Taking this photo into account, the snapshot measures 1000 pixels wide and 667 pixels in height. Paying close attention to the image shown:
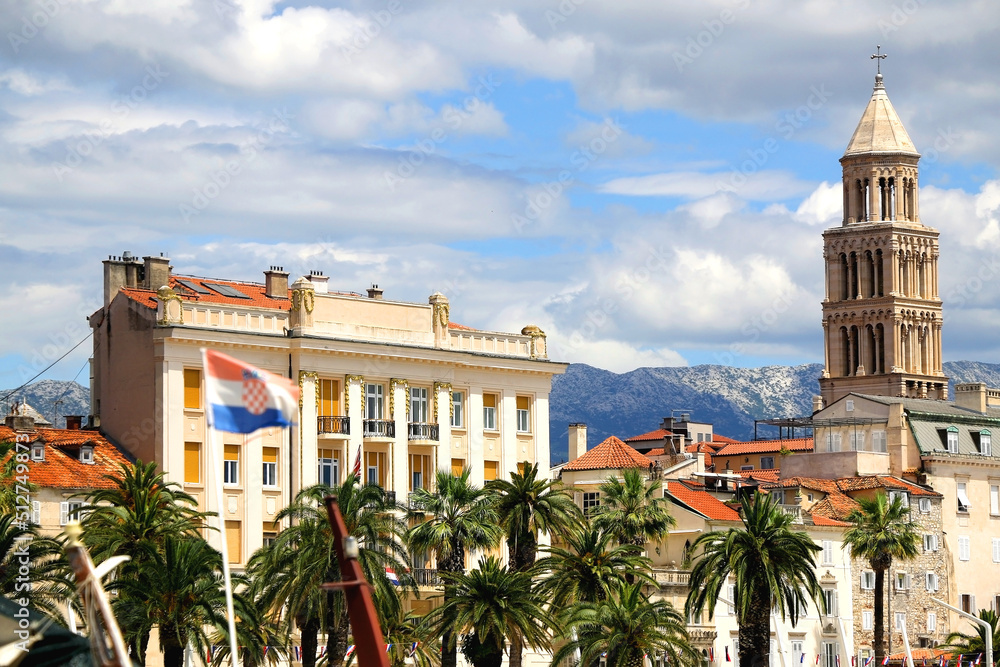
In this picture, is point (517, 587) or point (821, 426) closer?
point (517, 587)

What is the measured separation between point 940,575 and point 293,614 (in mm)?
66500

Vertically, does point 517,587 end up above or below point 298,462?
below

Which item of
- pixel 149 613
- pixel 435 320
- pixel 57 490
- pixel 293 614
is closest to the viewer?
pixel 149 613

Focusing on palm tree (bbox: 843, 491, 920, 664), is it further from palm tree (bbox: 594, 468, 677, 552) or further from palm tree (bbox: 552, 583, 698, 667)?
palm tree (bbox: 552, 583, 698, 667)

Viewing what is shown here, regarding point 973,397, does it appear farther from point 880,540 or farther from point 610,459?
point 610,459

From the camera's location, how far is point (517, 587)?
77062 mm

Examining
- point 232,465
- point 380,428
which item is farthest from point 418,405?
point 232,465

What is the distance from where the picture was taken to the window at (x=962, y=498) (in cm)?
13077

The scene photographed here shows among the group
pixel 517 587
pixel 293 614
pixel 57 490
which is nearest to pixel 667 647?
pixel 517 587

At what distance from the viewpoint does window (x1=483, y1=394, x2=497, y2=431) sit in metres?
102

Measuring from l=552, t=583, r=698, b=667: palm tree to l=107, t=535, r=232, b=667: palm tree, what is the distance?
650 inches

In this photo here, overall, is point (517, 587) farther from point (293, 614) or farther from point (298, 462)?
point (298, 462)

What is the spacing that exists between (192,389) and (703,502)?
35.6m

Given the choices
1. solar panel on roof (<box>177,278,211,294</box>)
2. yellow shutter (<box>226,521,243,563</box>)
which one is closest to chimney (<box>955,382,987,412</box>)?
solar panel on roof (<box>177,278,211,294</box>)
